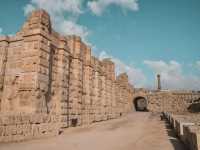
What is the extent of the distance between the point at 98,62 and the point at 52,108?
28.4 feet

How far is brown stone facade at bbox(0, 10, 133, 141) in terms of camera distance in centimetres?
725

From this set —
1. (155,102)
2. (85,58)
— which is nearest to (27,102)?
(85,58)

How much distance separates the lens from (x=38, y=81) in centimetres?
804

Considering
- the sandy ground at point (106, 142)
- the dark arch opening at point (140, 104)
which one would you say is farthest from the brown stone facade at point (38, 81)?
the dark arch opening at point (140, 104)

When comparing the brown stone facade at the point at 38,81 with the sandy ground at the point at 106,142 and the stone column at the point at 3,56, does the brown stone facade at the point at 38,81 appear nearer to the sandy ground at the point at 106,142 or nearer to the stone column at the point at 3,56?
the stone column at the point at 3,56

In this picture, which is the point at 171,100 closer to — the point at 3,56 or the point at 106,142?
the point at 106,142

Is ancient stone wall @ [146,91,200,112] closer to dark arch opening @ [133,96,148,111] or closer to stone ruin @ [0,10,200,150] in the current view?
dark arch opening @ [133,96,148,111]

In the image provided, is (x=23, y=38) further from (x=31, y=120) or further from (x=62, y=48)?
(x=31, y=120)

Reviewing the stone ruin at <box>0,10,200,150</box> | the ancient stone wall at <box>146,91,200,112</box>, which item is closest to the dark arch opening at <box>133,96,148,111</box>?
the ancient stone wall at <box>146,91,200,112</box>

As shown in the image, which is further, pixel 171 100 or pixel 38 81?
pixel 171 100

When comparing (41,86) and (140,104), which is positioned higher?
(41,86)

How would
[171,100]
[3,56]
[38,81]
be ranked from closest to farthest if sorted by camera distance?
[38,81] → [3,56] → [171,100]

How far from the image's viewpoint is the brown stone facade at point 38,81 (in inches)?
285

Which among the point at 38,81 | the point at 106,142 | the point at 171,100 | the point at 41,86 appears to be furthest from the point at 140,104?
the point at 106,142
